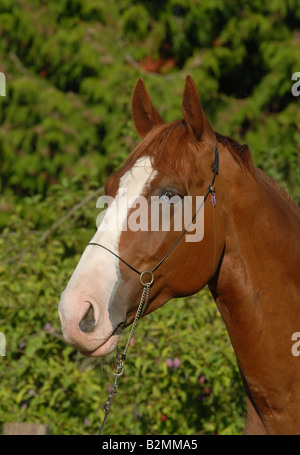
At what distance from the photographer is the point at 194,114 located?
2.15 metres

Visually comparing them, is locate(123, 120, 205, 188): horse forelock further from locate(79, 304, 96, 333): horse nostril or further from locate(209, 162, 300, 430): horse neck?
locate(79, 304, 96, 333): horse nostril

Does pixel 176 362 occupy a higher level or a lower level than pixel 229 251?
higher

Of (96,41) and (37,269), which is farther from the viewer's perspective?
(96,41)

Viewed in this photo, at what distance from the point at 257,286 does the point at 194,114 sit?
0.67 meters

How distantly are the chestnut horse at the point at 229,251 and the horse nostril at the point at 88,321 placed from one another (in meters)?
0.15

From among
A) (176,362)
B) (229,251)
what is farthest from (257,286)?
(176,362)

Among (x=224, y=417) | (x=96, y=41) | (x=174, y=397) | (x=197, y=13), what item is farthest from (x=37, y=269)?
(x=197, y=13)

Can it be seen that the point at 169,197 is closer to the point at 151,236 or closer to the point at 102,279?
the point at 151,236

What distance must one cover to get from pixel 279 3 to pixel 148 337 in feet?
12.7

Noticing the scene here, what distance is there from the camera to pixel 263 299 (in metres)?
2.18

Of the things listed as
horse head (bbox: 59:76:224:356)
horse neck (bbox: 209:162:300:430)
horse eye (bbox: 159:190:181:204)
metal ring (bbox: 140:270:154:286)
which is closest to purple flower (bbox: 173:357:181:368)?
horse neck (bbox: 209:162:300:430)

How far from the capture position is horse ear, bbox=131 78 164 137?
7.89ft

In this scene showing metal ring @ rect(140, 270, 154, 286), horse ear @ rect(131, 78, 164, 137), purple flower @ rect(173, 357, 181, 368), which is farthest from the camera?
purple flower @ rect(173, 357, 181, 368)
